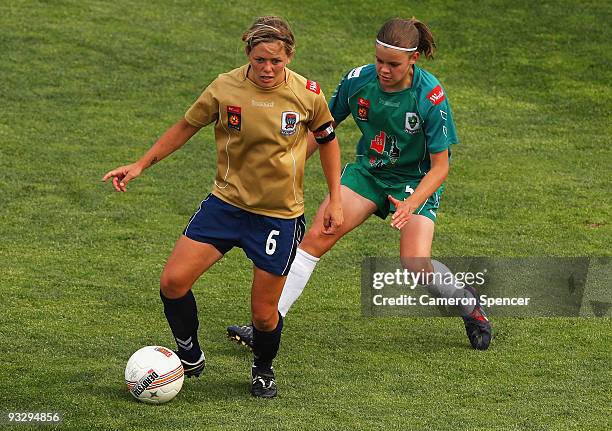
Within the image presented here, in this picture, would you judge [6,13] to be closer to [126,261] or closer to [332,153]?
[126,261]

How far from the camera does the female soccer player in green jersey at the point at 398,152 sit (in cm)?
727

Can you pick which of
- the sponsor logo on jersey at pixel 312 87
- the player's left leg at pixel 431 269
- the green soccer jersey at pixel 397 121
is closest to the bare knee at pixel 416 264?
the player's left leg at pixel 431 269

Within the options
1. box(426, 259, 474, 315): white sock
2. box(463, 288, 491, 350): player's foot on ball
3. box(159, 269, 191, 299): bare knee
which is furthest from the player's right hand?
box(463, 288, 491, 350): player's foot on ball

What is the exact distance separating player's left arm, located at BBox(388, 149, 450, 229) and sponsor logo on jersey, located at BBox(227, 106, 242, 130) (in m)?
1.08

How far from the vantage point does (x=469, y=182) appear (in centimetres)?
1155

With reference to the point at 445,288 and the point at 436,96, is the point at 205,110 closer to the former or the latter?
the point at 436,96

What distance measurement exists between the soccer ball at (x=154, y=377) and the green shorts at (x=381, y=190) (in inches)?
71.9

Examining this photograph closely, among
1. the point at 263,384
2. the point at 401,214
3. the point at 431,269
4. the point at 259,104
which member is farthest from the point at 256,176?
the point at 431,269

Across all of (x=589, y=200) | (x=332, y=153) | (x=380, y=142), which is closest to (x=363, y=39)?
(x=589, y=200)

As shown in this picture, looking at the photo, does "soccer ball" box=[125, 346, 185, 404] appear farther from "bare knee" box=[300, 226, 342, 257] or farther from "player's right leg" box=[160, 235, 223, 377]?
"bare knee" box=[300, 226, 342, 257]

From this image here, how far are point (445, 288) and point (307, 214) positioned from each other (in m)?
2.81

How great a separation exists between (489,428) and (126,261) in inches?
150

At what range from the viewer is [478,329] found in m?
7.77

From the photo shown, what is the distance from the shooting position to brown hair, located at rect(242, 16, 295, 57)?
6121 millimetres
